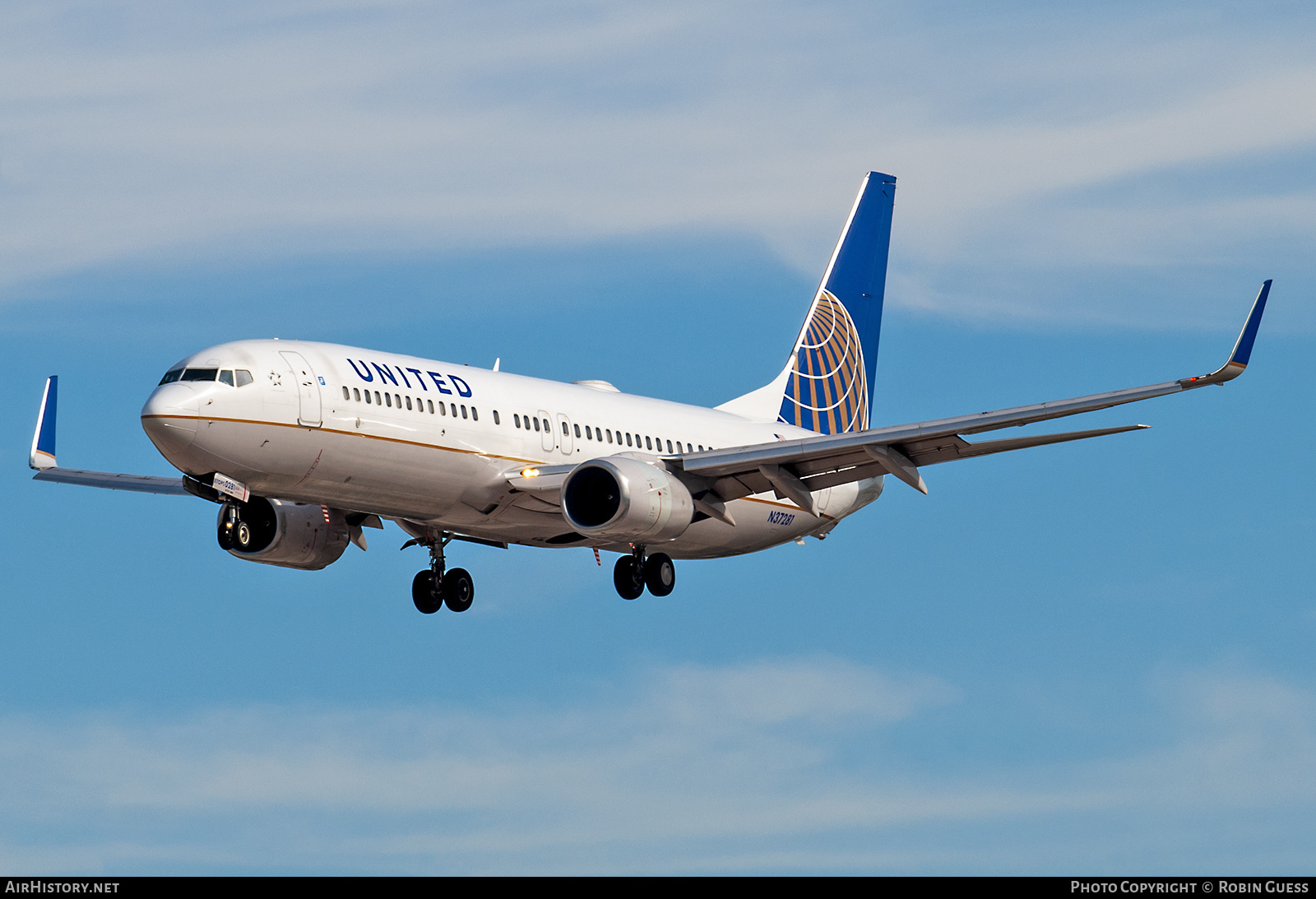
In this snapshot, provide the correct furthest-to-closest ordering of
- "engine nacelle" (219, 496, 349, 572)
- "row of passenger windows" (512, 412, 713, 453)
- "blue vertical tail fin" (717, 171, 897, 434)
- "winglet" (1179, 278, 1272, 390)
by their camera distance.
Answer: "blue vertical tail fin" (717, 171, 897, 434) < "engine nacelle" (219, 496, 349, 572) < "row of passenger windows" (512, 412, 713, 453) < "winglet" (1179, 278, 1272, 390)

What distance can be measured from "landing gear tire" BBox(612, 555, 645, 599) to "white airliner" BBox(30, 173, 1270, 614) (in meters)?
0.05

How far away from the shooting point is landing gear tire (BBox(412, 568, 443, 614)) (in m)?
47.4

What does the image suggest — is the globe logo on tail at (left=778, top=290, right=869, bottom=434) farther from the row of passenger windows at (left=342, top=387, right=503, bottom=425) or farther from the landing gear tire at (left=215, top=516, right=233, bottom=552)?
the landing gear tire at (left=215, top=516, right=233, bottom=552)

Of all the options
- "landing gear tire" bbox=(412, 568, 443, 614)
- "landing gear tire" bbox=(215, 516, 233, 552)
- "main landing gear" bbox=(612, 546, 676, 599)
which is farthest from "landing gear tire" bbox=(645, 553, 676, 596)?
"landing gear tire" bbox=(215, 516, 233, 552)

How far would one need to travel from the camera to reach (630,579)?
46.4m

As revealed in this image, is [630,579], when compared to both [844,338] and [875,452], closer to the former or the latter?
[875,452]

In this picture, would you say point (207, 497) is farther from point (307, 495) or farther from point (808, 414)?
point (808, 414)

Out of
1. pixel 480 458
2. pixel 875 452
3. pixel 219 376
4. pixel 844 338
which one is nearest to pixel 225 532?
pixel 219 376

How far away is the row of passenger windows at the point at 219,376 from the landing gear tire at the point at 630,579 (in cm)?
1146

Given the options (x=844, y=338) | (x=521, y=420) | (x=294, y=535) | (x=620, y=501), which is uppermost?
(x=844, y=338)

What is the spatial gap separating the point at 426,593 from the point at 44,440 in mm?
10960
